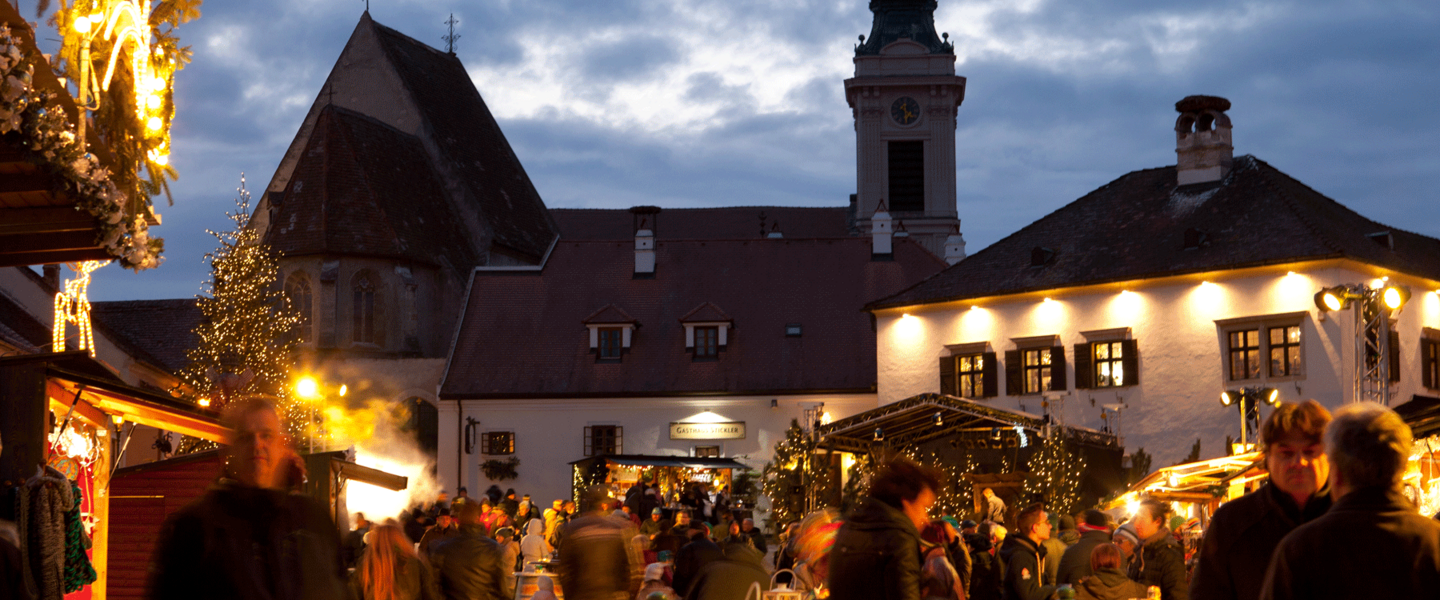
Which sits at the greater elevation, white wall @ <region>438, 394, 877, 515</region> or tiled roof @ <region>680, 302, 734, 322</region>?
tiled roof @ <region>680, 302, 734, 322</region>

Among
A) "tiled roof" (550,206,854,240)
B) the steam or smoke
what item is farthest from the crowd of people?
"tiled roof" (550,206,854,240)

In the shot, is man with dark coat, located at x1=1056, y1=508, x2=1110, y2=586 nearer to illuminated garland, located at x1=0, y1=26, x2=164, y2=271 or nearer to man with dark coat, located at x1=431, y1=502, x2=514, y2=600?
man with dark coat, located at x1=431, y1=502, x2=514, y2=600

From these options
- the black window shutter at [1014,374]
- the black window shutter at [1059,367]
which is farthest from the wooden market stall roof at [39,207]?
the black window shutter at [1014,374]

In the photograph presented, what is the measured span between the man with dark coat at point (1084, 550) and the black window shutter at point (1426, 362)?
25.7m

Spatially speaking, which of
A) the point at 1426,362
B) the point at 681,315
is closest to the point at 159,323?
the point at 681,315

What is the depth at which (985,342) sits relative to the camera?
124ft

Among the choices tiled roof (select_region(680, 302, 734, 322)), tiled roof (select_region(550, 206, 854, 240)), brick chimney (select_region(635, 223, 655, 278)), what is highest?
tiled roof (select_region(550, 206, 854, 240))

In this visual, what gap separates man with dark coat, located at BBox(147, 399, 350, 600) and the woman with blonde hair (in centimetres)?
430

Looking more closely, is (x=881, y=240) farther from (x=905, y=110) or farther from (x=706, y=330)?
(x=905, y=110)

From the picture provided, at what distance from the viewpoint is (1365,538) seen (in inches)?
164

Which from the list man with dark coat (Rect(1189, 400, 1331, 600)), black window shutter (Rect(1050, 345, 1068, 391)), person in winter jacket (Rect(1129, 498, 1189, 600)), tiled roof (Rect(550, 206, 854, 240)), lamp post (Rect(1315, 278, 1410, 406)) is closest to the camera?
man with dark coat (Rect(1189, 400, 1331, 600))

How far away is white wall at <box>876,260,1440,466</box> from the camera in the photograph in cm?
3234

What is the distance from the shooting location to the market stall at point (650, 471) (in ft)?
118

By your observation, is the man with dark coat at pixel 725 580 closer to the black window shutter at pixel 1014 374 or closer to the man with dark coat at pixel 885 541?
the man with dark coat at pixel 885 541
